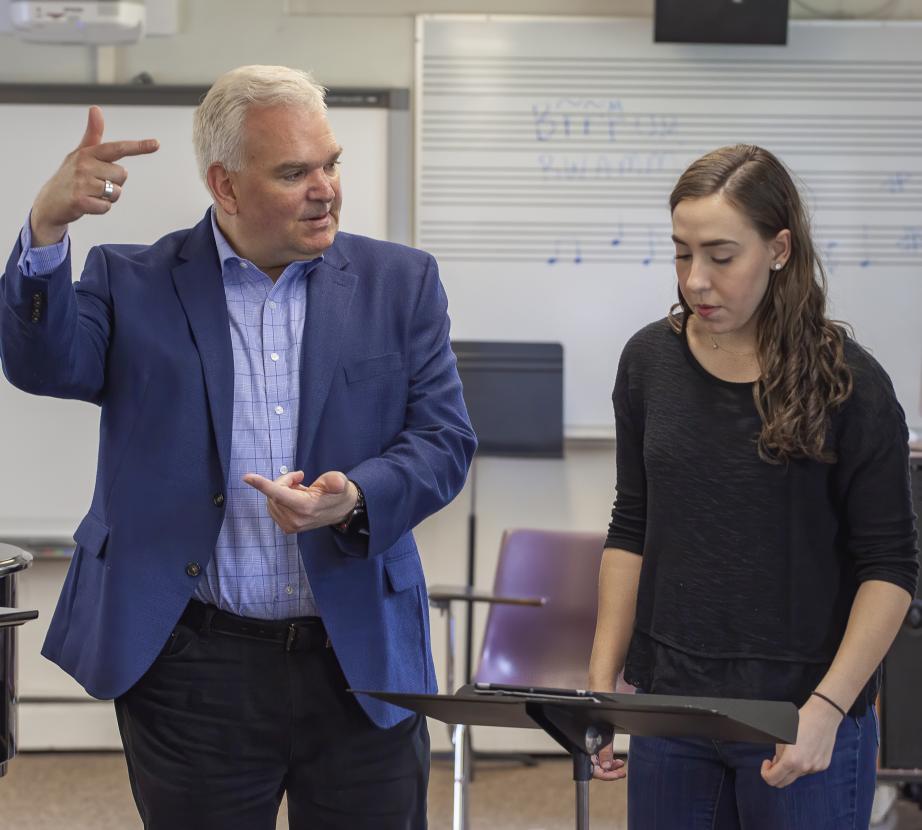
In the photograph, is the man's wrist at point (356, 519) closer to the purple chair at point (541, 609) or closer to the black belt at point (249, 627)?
the black belt at point (249, 627)

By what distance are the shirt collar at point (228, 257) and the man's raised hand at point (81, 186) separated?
258 mm

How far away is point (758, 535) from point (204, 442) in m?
0.77

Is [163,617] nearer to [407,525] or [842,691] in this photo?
[407,525]

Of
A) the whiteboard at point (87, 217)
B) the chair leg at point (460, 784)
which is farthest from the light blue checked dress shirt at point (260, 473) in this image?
the whiteboard at point (87, 217)

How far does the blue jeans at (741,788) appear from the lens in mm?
1579

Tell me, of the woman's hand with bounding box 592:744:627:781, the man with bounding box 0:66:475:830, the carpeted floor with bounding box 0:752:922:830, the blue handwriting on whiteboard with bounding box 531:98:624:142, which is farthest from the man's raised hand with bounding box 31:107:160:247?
the blue handwriting on whiteboard with bounding box 531:98:624:142

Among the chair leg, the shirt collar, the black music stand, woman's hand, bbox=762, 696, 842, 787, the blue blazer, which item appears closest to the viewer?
the black music stand

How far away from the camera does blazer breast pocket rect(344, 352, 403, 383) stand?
181 centimetres

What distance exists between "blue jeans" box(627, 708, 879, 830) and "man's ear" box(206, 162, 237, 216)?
951mm

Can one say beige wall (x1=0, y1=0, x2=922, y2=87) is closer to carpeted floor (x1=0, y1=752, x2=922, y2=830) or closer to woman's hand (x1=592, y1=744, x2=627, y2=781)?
carpeted floor (x1=0, y1=752, x2=922, y2=830)

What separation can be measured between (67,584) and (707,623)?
915 millimetres

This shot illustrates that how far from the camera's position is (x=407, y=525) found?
5.80 ft

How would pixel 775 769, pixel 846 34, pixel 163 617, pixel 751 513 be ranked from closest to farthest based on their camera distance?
pixel 775 769 → pixel 751 513 → pixel 163 617 → pixel 846 34

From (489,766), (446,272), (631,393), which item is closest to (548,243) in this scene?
(446,272)
